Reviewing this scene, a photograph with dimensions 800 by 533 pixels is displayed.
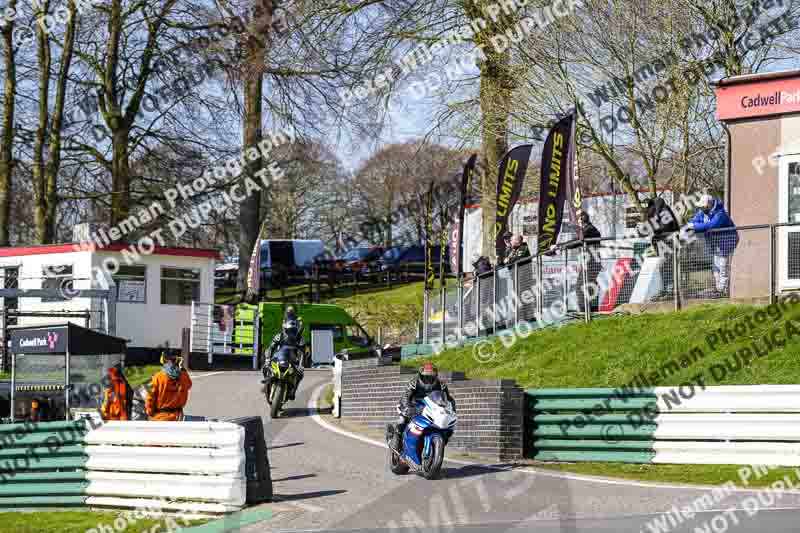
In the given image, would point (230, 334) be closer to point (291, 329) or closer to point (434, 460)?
point (291, 329)

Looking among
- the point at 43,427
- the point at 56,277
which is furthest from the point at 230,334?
the point at 43,427

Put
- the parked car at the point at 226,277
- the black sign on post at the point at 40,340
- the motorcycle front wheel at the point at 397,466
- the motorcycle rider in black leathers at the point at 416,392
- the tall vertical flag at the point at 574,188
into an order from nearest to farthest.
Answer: the motorcycle front wheel at the point at 397,466, the motorcycle rider in black leathers at the point at 416,392, the black sign on post at the point at 40,340, the tall vertical flag at the point at 574,188, the parked car at the point at 226,277

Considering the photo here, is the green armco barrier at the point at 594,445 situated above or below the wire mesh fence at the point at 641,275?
below

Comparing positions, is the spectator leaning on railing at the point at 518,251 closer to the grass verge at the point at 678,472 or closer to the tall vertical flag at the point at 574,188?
the tall vertical flag at the point at 574,188

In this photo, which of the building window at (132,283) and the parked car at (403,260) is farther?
the parked car at (403,260)

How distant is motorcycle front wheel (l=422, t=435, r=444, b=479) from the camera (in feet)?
43.1

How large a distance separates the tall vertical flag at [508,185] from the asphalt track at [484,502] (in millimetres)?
8153

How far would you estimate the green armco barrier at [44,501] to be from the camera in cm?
1325

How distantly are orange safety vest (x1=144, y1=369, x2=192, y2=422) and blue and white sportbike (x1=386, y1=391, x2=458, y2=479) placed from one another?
11.3 feet

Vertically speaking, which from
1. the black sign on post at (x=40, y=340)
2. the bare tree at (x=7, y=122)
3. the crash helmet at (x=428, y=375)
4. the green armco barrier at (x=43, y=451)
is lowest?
the green armco barrier at (x=43, y=451)

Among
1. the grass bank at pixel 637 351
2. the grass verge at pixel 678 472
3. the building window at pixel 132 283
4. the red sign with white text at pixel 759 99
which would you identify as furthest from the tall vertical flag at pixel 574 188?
the building window at pixel 132 283

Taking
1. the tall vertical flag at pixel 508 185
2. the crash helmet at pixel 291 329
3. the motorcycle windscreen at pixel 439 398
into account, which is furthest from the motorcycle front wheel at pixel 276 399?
the motorcycle windscreen at pixel 439 398

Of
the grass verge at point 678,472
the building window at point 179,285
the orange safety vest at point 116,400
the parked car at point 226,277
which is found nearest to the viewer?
the grass verge at point 678,472

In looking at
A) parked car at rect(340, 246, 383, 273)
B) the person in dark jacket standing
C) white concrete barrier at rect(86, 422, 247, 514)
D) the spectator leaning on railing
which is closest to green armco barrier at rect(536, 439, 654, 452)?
white concrete barrier at rect(86, 422, 247, 514)
